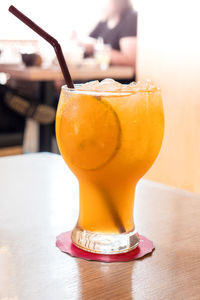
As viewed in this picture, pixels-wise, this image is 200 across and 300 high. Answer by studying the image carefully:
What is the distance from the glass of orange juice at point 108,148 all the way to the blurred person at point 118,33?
3.20 meters

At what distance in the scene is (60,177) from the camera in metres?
0.91

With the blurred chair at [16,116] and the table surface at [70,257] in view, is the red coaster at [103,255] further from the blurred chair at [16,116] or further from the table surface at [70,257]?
the blurred chair at [16,116]

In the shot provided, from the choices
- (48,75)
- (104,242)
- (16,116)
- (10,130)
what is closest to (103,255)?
(104,242)

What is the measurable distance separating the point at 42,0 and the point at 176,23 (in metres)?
3.80

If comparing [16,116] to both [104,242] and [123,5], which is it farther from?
[104,242]

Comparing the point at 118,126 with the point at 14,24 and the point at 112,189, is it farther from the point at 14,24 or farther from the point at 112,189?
the point at 14,24

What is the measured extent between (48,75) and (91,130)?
2.23 m

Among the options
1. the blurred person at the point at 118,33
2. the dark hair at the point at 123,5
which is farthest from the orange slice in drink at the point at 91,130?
the dark hair at the point at 123,5

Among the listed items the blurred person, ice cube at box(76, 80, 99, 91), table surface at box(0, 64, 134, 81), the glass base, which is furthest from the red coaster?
the blurred person

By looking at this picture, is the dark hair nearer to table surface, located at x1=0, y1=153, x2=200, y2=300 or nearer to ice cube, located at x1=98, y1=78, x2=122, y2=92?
table surface, located at x1=0, y1=153, x2=200, y2=300

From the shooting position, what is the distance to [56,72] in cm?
279

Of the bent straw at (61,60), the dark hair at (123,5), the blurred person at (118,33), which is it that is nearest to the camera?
the bent straw at (61,60)

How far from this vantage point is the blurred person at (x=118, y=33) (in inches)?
150

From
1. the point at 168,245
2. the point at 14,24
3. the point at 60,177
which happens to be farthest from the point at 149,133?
the point at 14,24
